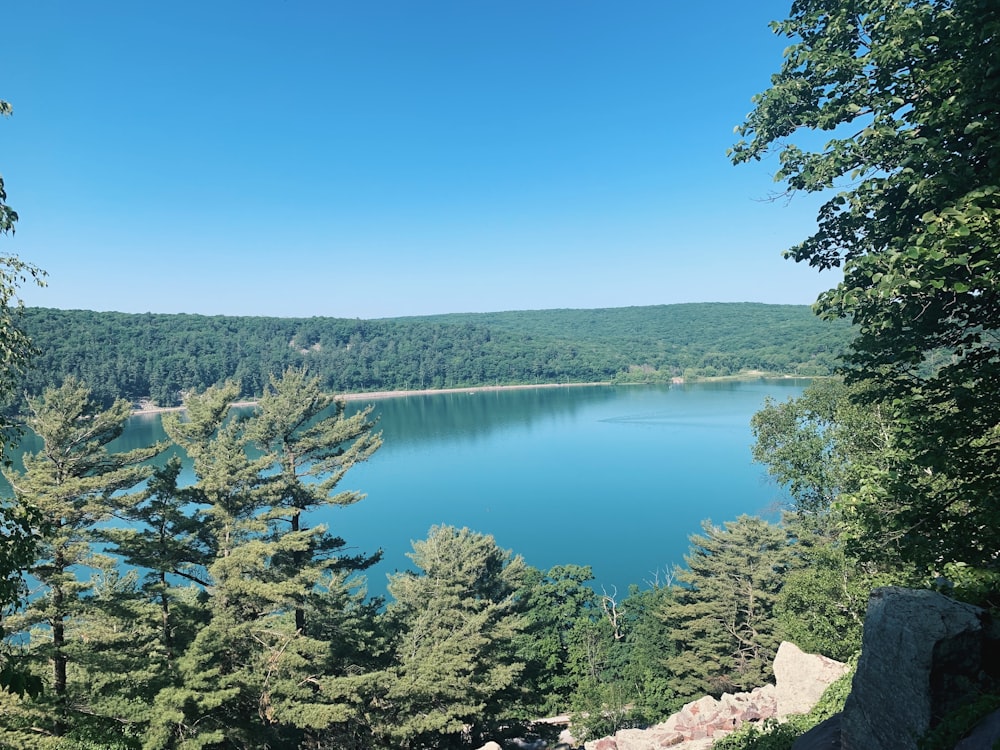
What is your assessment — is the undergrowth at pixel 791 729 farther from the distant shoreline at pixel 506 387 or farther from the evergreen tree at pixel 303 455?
the distant shoreline at pixel 506 387

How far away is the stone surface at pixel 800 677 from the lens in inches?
395

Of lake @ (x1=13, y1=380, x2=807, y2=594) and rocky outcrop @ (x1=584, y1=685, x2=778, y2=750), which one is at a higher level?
rocky outcrop @ (x1=584, y1=685, x2=778, y2=750)

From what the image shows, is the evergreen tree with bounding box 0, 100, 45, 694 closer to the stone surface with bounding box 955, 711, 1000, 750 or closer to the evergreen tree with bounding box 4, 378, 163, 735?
the evergreen tree with bounding box 4, 378, 163, 735

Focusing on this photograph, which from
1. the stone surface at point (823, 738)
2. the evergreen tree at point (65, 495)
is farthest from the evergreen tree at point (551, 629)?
the stone surface at point (823, 738)

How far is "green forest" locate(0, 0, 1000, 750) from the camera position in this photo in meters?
4.26

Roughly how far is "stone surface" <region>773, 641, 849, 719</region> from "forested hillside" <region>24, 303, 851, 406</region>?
102 m

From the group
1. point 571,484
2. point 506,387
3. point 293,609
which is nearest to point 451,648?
point 293,609

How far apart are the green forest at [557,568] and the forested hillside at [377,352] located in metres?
95.6

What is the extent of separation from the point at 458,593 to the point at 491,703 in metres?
3.08

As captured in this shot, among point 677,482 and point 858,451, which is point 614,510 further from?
point 858,451

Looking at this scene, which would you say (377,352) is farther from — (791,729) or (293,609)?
(791,729)

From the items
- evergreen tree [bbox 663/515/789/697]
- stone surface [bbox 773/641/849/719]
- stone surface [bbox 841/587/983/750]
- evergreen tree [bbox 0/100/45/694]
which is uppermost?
evergreen tree [bbox 0/100/45/694]

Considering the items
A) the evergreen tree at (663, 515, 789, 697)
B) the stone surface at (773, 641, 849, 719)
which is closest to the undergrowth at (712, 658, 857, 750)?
the stone surface at (773, 641, 849, 719)

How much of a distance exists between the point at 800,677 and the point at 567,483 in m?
40.7
